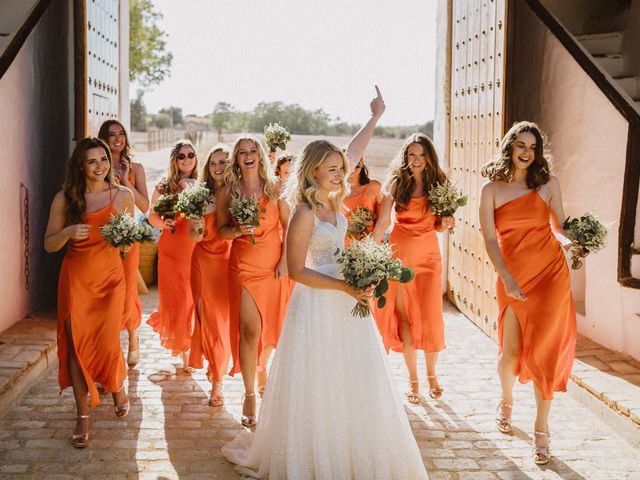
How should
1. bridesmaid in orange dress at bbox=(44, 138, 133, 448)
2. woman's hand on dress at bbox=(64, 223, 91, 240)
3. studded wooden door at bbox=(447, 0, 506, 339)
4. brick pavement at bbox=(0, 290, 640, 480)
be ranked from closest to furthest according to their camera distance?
brick pavement at bbox=(0, 290, 640, 480)
woman's hand on dress at bbox=(64, 223, 91, 240)
bridesmaid in orange dress at bbox=(44, 138, 133, 448)
studded wooden door at bbox=(447, 0, 506, 339)

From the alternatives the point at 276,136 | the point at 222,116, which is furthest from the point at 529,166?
the point at 222,116

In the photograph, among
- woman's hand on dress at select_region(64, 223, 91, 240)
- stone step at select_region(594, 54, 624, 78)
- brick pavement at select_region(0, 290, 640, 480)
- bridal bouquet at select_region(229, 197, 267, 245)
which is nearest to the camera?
brick pavement at select_region(0, 290, 640, 480)

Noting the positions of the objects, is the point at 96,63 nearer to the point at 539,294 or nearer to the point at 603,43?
the point at 539,294

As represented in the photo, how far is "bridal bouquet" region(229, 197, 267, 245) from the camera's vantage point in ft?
18.5

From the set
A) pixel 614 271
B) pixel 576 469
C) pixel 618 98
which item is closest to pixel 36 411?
pixel 576 469

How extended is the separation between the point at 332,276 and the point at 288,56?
135 ft

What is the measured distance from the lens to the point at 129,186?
282 inches

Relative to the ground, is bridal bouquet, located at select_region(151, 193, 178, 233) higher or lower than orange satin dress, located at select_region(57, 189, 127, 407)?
higher

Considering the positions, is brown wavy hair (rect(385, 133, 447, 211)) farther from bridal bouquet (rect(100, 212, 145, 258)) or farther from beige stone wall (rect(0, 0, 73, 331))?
beige stone wall (rect(0, 0, 73, 331))

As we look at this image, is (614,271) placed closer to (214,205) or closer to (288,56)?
(214,205)

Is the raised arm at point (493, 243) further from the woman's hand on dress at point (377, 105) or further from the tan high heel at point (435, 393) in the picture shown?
the tan high heel at point (435, 393)

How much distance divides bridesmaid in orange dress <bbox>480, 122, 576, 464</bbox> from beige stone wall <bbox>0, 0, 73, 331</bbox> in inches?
192

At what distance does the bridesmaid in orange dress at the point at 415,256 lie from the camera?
6434 mm

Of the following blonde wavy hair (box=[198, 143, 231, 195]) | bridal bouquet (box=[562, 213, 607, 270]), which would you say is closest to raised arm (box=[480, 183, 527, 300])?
bridal bouquet (box=[562, 213, 607, 270])
